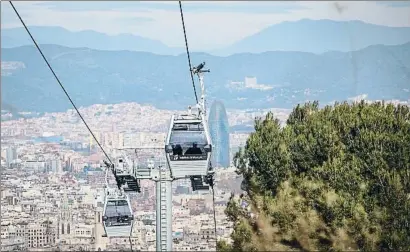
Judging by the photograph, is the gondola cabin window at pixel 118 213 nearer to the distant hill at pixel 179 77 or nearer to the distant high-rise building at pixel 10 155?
the distant hill at pixel 179 77

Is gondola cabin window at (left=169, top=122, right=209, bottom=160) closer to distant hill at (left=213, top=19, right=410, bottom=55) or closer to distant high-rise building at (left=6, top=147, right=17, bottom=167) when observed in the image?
distant hill at (left=213, top=19, right=410, bottom=55)

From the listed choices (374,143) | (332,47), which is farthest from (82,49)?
(374,143)

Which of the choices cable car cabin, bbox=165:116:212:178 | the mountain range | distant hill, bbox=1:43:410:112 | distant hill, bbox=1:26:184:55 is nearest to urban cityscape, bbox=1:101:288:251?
distant hill, bbox=1:43:410:112

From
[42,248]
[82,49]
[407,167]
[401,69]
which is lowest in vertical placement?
[42,248]

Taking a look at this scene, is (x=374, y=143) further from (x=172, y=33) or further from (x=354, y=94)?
(x=172, y=33)

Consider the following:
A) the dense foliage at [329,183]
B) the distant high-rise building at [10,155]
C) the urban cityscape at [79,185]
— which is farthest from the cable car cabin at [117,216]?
the distant high-rise building at [10,155]

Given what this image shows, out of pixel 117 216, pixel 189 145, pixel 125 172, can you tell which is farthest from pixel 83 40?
pixel 189 145
